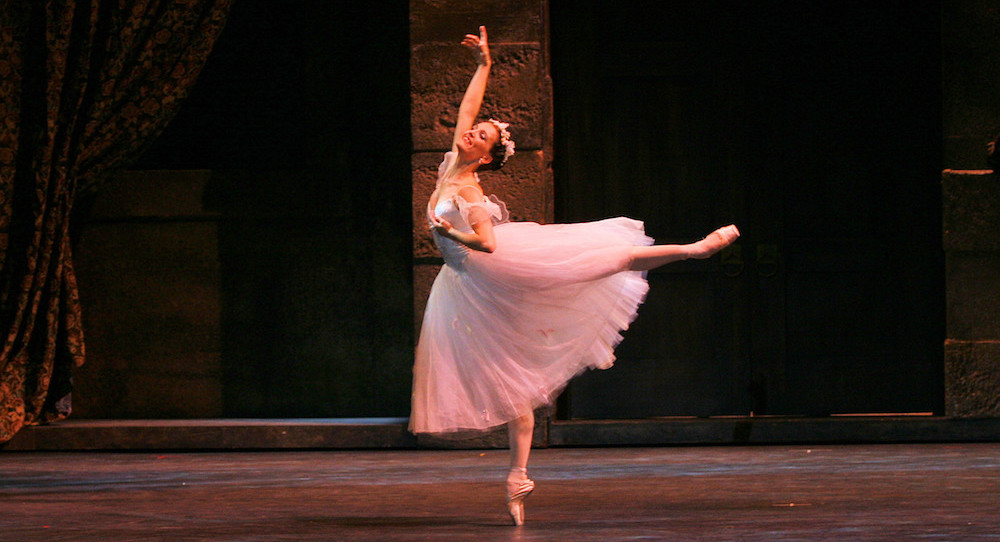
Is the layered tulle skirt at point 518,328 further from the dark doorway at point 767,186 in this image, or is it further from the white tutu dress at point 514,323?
the dark doorway at point 767,186

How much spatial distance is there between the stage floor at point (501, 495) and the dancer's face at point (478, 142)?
1.47 meters

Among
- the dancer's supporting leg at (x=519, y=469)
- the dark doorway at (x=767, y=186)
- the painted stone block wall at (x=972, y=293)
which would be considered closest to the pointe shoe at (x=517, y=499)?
the dancer's supporting leg at (x=519, y=469)

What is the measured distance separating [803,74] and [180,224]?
3.86 m

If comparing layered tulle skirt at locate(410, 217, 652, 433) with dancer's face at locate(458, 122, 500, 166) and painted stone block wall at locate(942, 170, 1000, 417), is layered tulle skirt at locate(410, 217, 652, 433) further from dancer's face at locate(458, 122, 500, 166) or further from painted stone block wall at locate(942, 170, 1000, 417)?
painted stone block wall at locate(942, 170, 1000, 417)

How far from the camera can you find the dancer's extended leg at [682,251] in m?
5.31

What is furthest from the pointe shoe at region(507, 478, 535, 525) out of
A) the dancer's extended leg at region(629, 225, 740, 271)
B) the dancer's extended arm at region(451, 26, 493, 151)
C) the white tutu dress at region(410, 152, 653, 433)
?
the dancer's extended arm at region(451, 26, 493, 151)

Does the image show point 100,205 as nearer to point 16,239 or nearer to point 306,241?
point 16,239

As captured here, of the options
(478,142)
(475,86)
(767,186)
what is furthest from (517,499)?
(767,186)

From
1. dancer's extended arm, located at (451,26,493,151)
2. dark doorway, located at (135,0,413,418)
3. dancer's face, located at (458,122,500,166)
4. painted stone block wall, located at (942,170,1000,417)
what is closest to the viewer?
dancer's face, located at (458,122,500,166)

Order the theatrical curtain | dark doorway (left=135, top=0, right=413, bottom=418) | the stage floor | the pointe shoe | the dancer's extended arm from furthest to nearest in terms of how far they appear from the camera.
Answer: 1. dark doorway (left=135, top=0, right=413, bottom=418)
2. the theatrical curtain
3. the dancer's extended arm
4. the pointe shoe
5. the stage floor

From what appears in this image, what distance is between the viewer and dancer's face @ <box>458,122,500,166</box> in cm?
545

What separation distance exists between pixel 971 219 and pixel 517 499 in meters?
3.66

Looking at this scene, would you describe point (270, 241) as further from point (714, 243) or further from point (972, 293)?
point (972, 293)

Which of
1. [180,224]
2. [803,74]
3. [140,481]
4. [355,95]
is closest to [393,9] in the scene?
[355,95]
